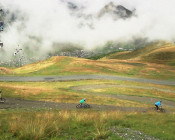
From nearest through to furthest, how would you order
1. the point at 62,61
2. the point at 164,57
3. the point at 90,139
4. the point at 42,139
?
the point at 42,139, the point at 90,139, the point at 62,61, the point at 164,57

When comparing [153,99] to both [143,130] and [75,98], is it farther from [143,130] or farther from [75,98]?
[143,130]

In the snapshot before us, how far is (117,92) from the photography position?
48250 millimetres

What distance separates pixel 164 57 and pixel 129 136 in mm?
170263

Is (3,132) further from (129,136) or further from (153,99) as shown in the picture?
(153,99)

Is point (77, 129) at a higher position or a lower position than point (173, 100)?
higher

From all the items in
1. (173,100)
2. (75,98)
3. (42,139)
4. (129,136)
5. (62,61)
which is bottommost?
(173,100)

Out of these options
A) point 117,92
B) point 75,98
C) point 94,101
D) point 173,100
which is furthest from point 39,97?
point 173,100

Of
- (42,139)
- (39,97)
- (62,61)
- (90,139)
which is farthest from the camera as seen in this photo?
(62,61)

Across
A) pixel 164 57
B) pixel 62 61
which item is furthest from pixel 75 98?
pixel 164 57

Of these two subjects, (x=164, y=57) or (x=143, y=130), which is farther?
(x=164, y=57)

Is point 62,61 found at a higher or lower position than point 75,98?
higher

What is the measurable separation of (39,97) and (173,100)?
33435 mm

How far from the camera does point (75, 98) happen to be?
37.0 meters

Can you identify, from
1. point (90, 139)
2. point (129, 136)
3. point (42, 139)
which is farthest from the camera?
point (129, 136)
